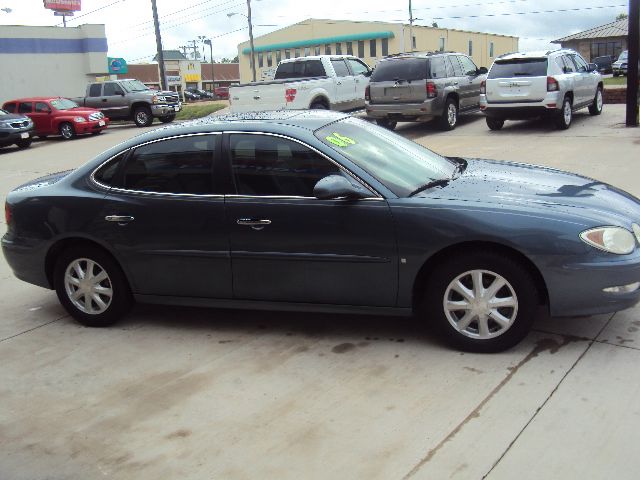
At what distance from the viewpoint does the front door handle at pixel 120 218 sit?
4668 mm

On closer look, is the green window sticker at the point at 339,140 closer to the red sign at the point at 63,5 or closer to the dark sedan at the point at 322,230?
the dark sedan at the point at 322,230

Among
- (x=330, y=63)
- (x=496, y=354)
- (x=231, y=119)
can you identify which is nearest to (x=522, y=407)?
(x=496, y=354)

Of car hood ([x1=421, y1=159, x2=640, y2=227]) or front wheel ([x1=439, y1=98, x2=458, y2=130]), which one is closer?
car hood ([x1=421, y1=159, x2=640, y2=227])

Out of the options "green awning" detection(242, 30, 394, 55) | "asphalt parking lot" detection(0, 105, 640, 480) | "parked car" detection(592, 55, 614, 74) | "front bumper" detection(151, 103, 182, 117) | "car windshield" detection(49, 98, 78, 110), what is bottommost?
"asphalt parking lot" detection(0, 105, 640, 480)

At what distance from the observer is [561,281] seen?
3.85 m

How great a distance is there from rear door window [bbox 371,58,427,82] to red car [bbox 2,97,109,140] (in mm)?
11809

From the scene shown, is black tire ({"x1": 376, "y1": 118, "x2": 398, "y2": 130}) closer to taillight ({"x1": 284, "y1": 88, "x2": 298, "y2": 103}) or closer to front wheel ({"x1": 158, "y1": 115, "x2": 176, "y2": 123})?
taillight ({"x1": 284, "y1": 88, "x2": 298, "y2": 103})

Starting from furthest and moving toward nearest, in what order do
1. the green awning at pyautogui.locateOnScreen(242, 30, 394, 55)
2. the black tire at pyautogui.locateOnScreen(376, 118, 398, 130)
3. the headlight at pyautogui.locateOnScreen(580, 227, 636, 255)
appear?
the green awning at pyautogui.locateOnScreen(242, 30, 394, 55) < the black tire at pyautogui.locateOnScreen(376, 118, 398, 130) < the headlight at pyautogui.locateOnScreen(580, 227, 636, 255)

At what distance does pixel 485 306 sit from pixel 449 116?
12501 millimetres

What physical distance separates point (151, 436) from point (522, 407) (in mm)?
1969

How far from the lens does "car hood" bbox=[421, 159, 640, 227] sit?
405 cm

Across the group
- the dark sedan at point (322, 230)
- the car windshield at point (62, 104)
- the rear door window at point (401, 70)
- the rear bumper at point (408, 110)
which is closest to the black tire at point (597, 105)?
the rear bumper at point (408, 110)

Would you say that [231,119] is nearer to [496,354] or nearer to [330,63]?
[496,354]

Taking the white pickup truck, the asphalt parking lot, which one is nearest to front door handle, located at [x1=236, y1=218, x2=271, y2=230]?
the asphalt parking lot
